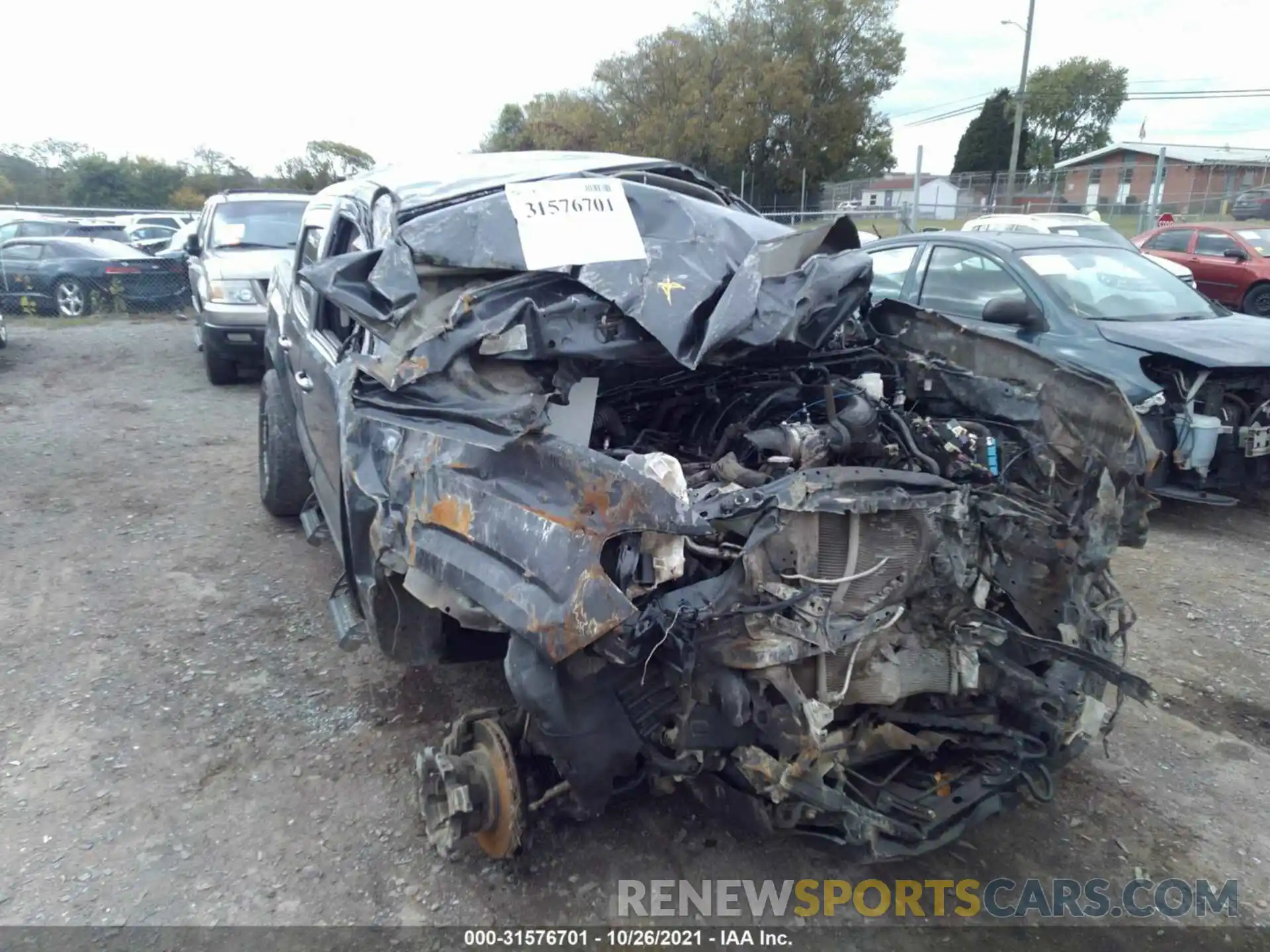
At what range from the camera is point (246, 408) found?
8492 mm

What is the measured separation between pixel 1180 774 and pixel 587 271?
2852mm

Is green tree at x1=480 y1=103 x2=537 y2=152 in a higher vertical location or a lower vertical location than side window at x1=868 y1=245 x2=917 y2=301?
higher

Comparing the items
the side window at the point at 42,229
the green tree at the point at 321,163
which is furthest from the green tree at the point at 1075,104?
the side window at the point at 42,229

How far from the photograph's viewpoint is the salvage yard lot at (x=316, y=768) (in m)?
2.75

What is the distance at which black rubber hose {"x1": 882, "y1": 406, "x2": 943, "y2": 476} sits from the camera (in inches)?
122

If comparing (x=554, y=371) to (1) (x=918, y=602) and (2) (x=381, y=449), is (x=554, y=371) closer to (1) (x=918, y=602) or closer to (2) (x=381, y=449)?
(2) (x=381, y=449)

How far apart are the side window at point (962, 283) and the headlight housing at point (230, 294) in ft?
20.4

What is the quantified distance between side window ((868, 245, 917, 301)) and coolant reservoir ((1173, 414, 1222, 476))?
2251 millimetres

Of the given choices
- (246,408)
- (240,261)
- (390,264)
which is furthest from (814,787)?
(240,261)

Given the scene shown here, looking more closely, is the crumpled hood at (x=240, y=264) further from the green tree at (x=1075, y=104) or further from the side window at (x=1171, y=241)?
the green tree at (x=1075, y=104)

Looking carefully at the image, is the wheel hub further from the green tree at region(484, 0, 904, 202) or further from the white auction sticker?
the green tree at region(484, 0, 904, 202)

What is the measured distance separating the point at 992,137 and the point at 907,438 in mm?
52606

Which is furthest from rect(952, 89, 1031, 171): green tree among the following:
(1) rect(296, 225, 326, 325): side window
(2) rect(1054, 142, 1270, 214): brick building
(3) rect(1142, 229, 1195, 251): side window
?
(1) rect(296, 225, 326, 325): side window

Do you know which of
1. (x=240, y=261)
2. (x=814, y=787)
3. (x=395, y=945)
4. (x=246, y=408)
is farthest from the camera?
(x=240, y=261)
